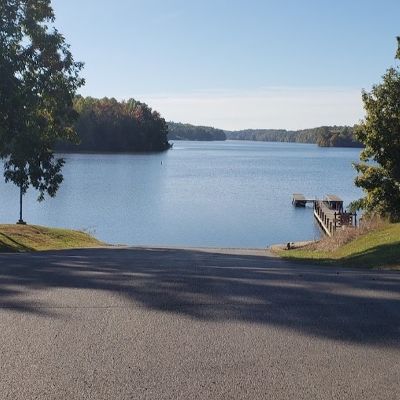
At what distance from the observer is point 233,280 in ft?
30.7

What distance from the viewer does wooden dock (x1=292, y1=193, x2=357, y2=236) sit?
4419 centimetres

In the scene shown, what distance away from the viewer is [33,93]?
25.1m

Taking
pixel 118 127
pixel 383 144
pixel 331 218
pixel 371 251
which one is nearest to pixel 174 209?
pixel 331 218

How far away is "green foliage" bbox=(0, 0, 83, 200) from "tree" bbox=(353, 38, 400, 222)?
43.3ft

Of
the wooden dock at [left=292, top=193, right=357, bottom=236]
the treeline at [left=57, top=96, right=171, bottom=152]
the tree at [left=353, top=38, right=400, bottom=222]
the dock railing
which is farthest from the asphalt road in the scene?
the treeline at [left=57, top=96, right=171, bottom=152]

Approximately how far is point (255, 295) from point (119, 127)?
152650 mm

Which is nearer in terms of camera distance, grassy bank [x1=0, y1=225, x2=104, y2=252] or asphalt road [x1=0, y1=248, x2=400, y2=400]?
asphalt road [x1=0, y1=248, x2=400, y2=400]

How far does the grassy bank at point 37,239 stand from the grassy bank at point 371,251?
10774 mm

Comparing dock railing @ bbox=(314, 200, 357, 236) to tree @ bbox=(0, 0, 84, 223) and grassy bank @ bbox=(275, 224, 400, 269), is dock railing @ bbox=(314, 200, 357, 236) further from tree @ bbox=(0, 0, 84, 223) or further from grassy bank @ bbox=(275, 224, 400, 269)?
tree @ bbox=(0, 0, 84, 223)

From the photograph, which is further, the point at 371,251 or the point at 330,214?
the point at 330,214

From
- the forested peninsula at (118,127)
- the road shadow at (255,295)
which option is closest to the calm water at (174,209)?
the road shadow at (255,295)

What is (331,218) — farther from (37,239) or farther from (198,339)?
(198,339)

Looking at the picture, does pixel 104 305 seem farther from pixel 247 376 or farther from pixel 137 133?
pixel 137 133

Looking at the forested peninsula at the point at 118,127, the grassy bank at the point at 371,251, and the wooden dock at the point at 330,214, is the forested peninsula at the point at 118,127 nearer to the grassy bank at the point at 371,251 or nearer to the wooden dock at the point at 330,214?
the wooden dock at the point at 330,214
